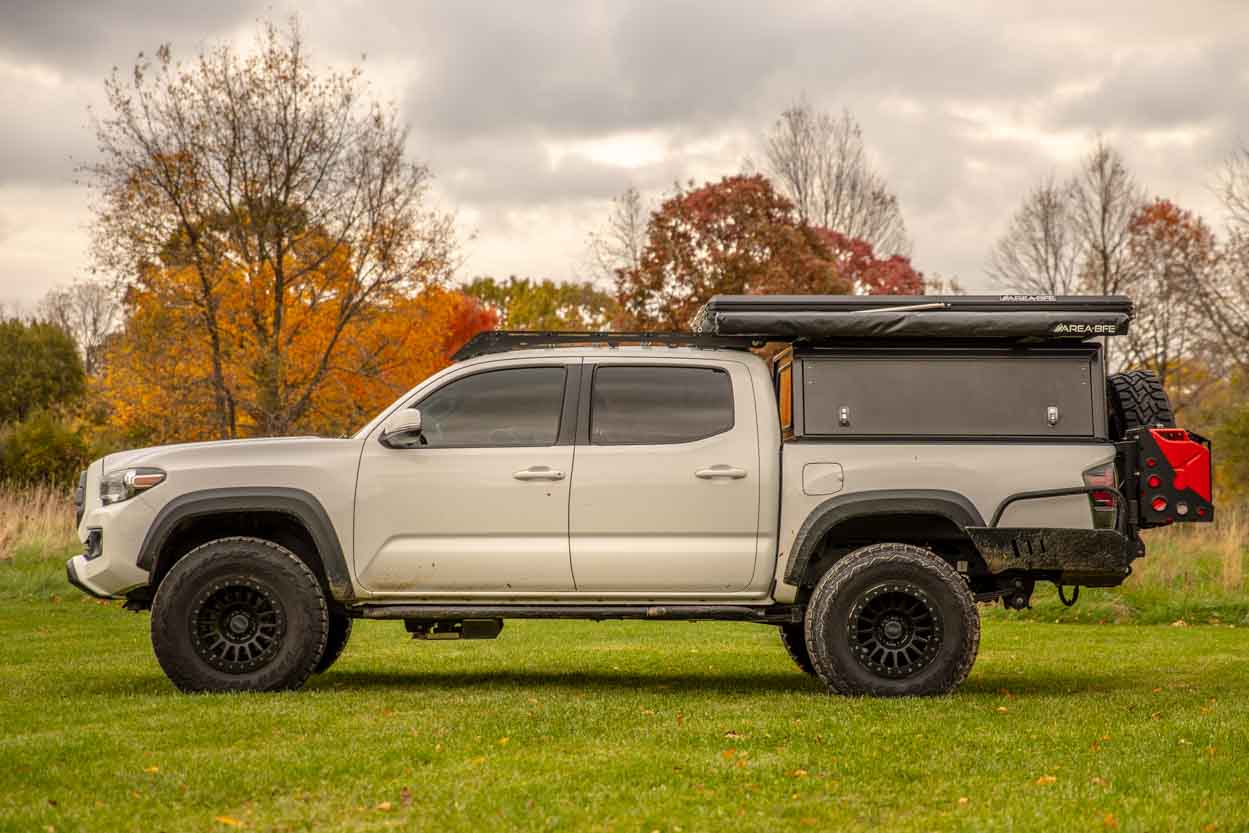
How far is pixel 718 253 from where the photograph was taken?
3422cm

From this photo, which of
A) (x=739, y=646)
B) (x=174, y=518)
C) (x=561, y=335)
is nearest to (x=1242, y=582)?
(x=739, y=646)

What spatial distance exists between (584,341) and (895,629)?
8.25 ft

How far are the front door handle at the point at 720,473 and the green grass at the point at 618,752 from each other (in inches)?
50.7

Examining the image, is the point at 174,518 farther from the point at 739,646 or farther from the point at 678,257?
the point at 678,257

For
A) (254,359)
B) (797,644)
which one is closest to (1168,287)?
(254,359)

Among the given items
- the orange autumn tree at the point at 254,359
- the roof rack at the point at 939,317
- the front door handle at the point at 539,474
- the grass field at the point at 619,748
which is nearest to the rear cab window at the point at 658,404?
the front door handle at the point at 539,474

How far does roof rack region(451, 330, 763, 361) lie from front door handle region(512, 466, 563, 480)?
83 cm

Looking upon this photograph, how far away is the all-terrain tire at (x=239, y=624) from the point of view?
28.2 ft

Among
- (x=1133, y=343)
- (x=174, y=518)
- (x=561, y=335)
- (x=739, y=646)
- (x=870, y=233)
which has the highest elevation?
(x=870, y=233)

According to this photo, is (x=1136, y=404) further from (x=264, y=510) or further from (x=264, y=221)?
(x=264, y=221)

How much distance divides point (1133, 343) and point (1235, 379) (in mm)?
4947

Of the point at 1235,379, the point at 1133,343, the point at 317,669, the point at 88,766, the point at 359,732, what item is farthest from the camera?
the point at 1133,343

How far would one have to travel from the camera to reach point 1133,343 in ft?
127

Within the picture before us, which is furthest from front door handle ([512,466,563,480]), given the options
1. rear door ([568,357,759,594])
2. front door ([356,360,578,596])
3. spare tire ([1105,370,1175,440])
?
spare tire ([1105,370,1175,440])
